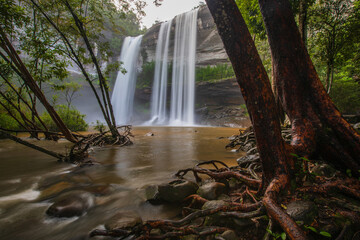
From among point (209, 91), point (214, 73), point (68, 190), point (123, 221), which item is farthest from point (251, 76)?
point (214, 73)

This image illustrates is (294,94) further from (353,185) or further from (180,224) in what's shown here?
(180,224)

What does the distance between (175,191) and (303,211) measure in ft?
4.23

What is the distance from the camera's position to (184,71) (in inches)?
1080

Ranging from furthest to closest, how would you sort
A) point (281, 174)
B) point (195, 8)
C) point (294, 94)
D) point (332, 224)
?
point (195, 8), point (294, 94), point (281, 174), point (332, 224)

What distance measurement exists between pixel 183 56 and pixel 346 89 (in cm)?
2214

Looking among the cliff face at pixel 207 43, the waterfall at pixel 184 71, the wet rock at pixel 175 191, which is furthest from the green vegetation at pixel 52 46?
A: the cliff face at pixel 207 43

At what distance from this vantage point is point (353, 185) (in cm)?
164

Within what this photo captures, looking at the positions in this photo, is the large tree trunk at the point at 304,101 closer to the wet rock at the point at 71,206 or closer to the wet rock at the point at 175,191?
the wet rock at the point at 175,191

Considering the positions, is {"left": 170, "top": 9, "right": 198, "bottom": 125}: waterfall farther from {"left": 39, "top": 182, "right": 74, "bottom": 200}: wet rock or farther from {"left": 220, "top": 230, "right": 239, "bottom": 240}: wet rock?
{"left": 220, "top": 230, "right": 239, "bottom": 240}: wet rock

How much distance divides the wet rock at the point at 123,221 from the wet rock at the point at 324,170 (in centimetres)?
210

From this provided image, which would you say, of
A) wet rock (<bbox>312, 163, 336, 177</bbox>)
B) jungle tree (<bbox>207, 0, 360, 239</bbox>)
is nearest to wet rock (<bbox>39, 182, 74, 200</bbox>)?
jungle tree (<bbox>207, 0, 360, 239</bbox>)

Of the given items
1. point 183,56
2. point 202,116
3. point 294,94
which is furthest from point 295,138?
point 183,56

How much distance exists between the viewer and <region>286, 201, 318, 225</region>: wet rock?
1255 mm

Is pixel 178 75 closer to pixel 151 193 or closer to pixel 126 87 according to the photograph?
pixel 126 87
